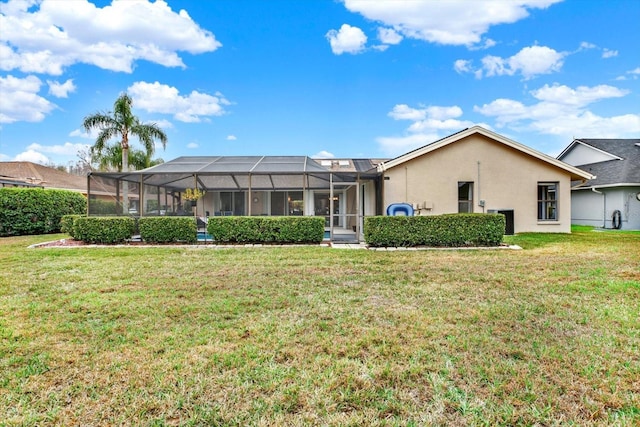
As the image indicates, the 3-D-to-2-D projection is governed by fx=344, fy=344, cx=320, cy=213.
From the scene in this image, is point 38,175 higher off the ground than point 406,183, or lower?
higher

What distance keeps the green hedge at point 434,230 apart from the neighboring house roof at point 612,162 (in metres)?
10.6

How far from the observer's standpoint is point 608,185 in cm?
1639

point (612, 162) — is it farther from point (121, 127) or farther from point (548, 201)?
point (121, 127)

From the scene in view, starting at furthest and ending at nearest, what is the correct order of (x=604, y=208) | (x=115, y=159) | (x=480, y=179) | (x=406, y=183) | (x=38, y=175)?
(x=38, y=175) → (x=115, y=159) → (x=604, y=208) → (x=480, y=179) → (x=406, y=183)

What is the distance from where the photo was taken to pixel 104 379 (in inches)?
104

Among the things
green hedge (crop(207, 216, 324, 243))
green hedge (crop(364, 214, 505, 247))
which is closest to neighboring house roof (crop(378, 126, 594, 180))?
green hedge (crop(364, 214, 505, 247))

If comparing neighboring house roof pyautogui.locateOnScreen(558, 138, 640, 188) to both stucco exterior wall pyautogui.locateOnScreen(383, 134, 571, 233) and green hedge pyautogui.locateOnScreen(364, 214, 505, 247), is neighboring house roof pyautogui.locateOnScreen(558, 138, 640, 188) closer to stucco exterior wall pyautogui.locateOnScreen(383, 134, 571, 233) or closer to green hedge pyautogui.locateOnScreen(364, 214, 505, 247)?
stucco exterior wall pyautogui.locateOnScreen(383, 134, 571, 233)

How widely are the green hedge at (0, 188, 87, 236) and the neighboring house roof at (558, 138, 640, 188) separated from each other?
2532 centimetres

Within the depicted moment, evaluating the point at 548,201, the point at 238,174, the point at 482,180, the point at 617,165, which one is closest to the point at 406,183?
the point at 482,180

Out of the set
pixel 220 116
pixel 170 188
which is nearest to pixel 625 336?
pixel 170 188

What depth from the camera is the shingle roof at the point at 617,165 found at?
1638 centimetres

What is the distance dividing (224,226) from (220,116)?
1423 cm

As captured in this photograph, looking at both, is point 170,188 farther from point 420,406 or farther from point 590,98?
point 590,98

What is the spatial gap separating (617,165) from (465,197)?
33.6 ft
